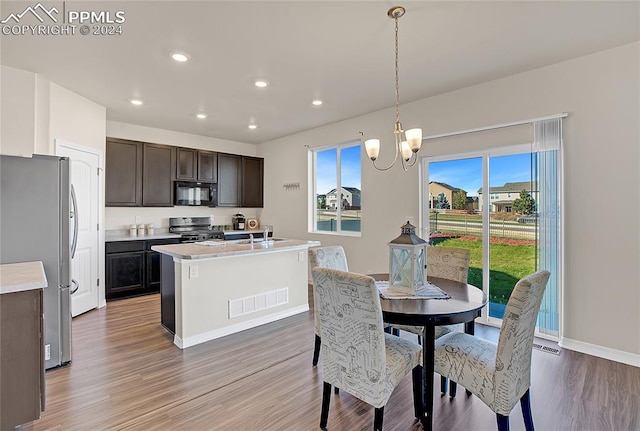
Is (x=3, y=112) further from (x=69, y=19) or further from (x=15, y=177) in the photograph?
(x=69, y=19)

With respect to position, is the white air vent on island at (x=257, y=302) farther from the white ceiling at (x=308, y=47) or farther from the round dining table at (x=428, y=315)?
the white ceiling at (x=308, y=47)

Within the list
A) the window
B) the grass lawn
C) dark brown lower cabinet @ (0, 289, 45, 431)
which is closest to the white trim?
the grass lawn

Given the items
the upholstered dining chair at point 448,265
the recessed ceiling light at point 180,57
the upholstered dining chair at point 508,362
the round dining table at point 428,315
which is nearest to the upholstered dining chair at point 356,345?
the round dining table at point 428,315

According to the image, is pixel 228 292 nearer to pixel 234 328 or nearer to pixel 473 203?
pixel 234 328

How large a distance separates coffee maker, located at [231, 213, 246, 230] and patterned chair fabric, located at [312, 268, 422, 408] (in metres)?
4.88

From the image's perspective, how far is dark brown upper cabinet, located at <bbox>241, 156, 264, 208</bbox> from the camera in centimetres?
662

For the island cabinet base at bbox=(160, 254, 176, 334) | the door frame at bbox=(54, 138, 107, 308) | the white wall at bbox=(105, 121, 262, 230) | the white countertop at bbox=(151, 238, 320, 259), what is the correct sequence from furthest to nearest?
the white wall at bbox=(105, 121, 262, 230) < the door frame at bbox=(54, 138, 107, 308) < the island cabinet base at bbox=(160, 254, 176, 334) < the white countertop at bbox=(151, 238, 320, 259)

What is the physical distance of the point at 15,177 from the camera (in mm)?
2459

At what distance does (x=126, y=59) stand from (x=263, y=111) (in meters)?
1.90

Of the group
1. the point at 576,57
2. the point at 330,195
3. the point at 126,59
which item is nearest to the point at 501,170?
the point at 576,57

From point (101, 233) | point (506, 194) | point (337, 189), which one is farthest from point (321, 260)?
point (101, 233)

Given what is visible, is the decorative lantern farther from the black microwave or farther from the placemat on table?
the black microwave

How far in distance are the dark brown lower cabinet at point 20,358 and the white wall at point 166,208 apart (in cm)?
375

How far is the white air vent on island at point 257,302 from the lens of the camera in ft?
11.6
